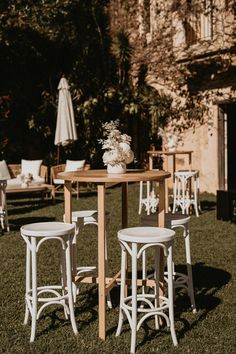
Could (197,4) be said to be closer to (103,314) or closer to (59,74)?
(59,74)

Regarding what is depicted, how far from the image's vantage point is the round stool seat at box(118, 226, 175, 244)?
364 centimetres

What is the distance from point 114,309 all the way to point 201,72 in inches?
365

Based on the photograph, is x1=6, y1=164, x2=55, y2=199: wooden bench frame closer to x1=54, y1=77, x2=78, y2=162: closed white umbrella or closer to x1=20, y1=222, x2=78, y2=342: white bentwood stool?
x1=54, y1=77, x2=78, y2=162: closed white umbrella

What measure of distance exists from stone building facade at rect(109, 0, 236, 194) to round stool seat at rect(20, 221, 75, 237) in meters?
8.68

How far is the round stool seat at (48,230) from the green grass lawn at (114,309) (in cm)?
76

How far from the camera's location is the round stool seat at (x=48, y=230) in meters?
3.83

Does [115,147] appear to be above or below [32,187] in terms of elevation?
above

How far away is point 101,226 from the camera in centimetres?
390

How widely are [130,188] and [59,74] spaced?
381 centimetres

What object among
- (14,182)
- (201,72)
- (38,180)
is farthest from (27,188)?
(201,72)

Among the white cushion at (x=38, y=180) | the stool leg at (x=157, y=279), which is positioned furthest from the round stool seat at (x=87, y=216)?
the white cushion at (x=38, y=180)

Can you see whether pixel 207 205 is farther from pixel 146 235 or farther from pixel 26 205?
pixel 146 235

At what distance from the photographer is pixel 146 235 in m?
3.76

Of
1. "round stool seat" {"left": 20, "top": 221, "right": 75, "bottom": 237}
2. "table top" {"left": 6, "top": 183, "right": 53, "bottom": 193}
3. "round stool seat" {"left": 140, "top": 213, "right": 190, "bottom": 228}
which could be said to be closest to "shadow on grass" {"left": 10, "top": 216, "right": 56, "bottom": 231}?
"table top" {"left": 6, "top": 183, "right": 53, "bottom": 193}
